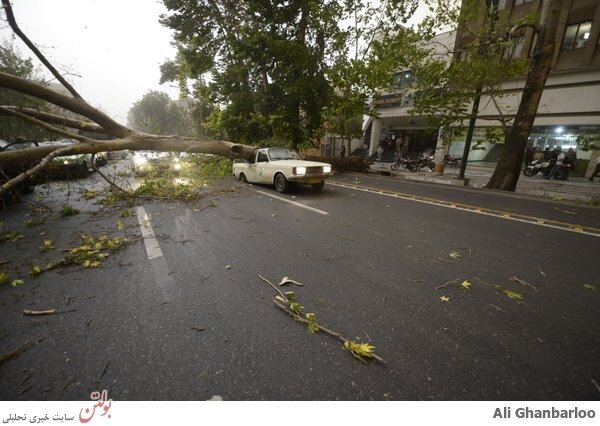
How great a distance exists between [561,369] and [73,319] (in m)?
4.11

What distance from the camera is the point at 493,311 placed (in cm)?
247

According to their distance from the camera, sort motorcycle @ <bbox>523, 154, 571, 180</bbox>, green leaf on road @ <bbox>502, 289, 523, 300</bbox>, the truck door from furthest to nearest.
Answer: motorcycle @ <bbox>523, 154, 571, 180</bbox>
the truck door
green leaf on road @ <bbox>502, 289, 523, 300</bbox>

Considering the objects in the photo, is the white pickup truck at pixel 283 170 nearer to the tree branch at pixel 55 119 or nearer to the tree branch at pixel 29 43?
the tree branch at pixel 55 119

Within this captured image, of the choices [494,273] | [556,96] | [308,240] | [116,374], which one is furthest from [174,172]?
[556,96]

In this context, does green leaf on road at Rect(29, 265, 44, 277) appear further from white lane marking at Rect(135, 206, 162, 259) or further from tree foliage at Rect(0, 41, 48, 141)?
tree foliage at Rect(0, 41, 48, 141)

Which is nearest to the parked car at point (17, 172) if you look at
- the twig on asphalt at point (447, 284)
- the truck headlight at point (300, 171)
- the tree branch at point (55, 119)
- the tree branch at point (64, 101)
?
the tree branch at point (55, 119)

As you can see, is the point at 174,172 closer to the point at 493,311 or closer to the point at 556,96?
the point at 493,311

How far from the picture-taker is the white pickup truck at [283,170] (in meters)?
7.55

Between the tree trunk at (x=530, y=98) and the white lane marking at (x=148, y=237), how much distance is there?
11.6 meters

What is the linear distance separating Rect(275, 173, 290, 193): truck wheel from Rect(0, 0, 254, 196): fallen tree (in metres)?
2.86

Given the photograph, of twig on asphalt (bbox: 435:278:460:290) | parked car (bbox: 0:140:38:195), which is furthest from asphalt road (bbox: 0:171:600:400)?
parked car (bbox: 0:140:38:195)

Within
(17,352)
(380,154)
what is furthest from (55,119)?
(380,154)

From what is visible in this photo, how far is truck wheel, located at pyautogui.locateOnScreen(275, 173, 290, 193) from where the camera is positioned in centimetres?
790
